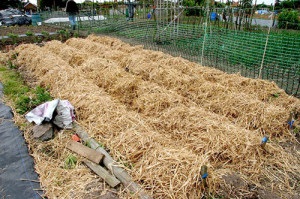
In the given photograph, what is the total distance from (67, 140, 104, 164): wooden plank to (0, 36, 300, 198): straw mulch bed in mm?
145

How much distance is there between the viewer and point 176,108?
407 cm

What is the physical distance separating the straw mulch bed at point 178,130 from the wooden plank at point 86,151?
0.14 meters

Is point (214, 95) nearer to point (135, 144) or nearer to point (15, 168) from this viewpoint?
point (135, 144)

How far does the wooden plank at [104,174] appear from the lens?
9.08ft

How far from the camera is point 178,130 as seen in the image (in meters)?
3.75

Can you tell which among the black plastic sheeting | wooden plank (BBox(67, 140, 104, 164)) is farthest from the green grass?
wooden plank (BBox(67, 140, 104, 164))

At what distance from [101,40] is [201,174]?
8.93 meters

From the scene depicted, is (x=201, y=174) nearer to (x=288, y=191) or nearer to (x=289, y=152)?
(x=288, y=191)

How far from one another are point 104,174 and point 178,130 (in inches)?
56.0

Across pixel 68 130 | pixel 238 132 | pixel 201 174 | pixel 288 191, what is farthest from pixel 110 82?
pixel 288 191

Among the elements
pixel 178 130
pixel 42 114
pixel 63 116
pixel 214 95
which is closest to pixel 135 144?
pixel 178 130

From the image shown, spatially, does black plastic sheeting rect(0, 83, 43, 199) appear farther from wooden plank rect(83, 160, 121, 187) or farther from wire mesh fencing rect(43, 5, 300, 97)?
wire mesh fencing rect(43, 5, 300, 97)

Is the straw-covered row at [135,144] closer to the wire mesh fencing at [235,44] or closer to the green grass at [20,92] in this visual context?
the green grass at [20,92]

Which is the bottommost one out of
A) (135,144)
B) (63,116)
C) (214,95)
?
(135,144)
